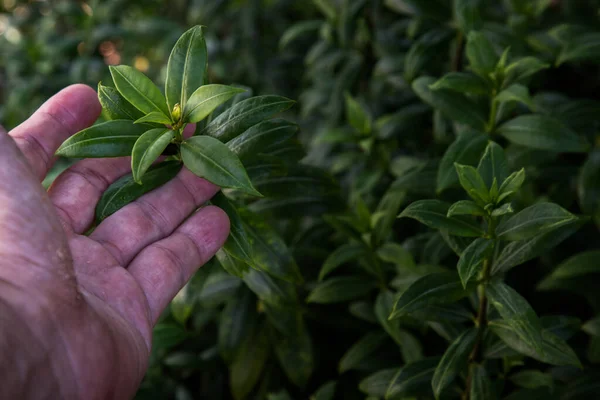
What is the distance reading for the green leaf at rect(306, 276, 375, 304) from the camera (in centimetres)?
181

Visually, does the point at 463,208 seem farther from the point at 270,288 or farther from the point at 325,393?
the point at 325,393

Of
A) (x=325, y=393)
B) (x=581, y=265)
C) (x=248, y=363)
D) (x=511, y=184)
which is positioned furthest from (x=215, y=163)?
(x=581, y=265)

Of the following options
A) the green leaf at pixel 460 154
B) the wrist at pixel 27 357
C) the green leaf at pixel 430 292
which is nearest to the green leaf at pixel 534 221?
the green leaf at pixel 430 292

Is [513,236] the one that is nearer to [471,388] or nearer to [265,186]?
[471,388]

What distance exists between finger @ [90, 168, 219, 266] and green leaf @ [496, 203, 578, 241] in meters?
0.69

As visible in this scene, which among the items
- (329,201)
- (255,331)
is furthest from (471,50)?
(255,331)

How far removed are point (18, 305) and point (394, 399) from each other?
947 millimetres

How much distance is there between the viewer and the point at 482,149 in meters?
1.69

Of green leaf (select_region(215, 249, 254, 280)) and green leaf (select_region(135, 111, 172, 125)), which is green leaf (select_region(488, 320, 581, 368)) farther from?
green leaf (select_region(135, 111, 172, 125))

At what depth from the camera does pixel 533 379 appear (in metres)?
1.63

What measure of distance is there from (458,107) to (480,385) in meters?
0.73

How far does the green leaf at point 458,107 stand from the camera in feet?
5.75

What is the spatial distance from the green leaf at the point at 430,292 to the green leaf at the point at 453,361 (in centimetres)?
11

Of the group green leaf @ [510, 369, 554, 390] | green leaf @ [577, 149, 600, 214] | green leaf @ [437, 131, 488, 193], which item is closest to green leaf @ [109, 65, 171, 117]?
green leaf @ [437, 131, 488, 193]
